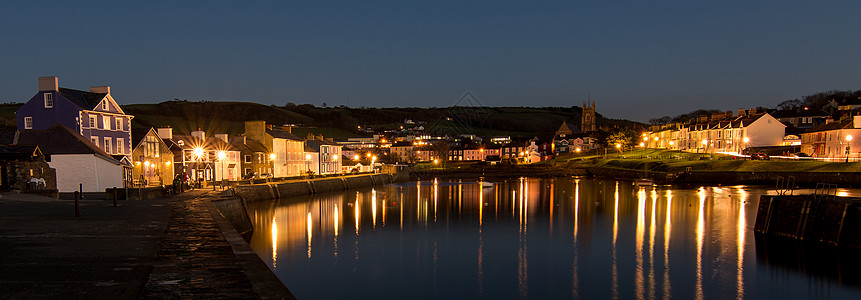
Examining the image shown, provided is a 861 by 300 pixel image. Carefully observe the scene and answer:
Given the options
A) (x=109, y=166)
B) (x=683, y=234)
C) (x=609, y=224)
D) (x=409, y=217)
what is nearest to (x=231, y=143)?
(x=109, y=166)

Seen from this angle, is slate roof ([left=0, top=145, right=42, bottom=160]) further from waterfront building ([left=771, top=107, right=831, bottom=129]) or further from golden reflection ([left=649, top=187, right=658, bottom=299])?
waterfront building ([left=771, top=107, right=831, bottom=129])

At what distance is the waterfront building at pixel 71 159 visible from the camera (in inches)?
1441

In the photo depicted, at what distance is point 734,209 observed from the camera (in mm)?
44844

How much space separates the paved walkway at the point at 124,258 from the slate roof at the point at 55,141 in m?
17.3

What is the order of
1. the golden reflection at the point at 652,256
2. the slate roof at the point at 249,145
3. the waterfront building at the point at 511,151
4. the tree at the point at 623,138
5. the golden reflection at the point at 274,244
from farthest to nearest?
the waterfront building at the point at 511,151
the tree at the point at 623,138
the slate roof at the point at 249,145
the golden reflection at the point at 274,244
the golden reflection at the point at 652,256

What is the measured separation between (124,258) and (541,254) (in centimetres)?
2113

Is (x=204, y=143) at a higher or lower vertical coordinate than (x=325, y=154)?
higher

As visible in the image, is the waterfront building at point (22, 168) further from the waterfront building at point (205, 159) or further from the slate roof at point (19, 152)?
the waterfront building at point (205, 159)

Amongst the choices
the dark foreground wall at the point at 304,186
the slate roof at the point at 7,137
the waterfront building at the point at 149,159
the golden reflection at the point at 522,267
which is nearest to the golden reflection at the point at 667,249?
the golden reflection at the point at 522,267

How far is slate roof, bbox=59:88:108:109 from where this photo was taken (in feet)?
136

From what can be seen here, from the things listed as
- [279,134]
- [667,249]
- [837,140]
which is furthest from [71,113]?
[837,140]

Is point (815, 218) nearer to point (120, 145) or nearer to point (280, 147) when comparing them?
point (120, 145)

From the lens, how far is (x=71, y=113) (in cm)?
4084

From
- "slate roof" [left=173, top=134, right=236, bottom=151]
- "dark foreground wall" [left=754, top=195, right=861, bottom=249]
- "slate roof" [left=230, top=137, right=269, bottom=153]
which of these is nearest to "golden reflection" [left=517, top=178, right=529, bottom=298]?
"dark foreground wall" [left=754, top=195, right=861, bottom=249]
